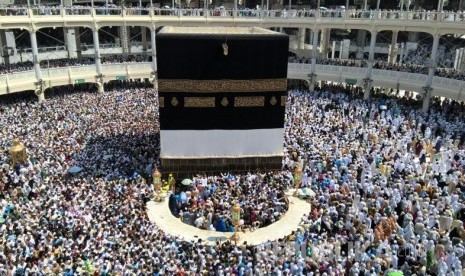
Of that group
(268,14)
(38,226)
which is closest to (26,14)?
(268,14)

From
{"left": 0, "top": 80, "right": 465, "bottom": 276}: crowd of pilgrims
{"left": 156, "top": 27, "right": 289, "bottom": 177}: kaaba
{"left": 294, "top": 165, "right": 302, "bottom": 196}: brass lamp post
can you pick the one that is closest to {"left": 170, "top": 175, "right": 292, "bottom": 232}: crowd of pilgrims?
{"left": 294, "top": 165, "right": 302, "bottom": 196}: brass lamp post

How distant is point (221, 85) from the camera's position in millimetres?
18234

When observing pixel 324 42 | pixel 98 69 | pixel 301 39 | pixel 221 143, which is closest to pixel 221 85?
pixel 221 143

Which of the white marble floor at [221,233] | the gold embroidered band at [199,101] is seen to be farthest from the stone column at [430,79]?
the gold embroidered band at [199,101]

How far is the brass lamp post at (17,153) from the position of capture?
17.3 meters

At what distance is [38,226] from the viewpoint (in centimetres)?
1296

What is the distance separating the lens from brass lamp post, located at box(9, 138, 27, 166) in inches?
680

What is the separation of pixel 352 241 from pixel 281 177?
523cm

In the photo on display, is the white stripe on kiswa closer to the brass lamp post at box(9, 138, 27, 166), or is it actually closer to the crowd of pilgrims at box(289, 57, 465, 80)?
the brass lamp post at box(9, 138, 27, 166)

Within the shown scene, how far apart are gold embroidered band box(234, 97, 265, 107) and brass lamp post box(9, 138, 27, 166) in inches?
351

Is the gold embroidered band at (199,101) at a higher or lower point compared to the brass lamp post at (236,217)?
higher

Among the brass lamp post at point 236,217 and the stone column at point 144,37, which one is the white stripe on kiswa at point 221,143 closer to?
the brass lamp post at point 236,217

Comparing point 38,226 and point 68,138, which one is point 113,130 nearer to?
point 68,138

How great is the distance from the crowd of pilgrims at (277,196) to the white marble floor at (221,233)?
0.56m
